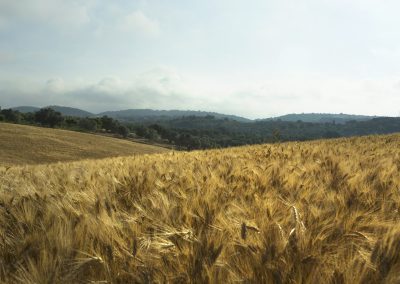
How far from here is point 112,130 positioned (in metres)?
107

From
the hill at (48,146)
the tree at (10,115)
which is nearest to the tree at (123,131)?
the tree at (10,115)

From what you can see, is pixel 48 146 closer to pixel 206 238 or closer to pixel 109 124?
pixel 109 124

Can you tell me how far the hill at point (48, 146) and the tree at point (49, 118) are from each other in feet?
110

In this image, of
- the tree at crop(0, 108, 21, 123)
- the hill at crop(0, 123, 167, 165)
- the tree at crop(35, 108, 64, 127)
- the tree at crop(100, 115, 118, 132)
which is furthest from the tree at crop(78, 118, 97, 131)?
the hill at crop(0, 123, 167, 165)

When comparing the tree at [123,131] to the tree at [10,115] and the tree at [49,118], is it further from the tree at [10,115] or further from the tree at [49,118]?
the tree at [10,115]

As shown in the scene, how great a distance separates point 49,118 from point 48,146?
48.5 metres

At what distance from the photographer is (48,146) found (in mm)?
57531

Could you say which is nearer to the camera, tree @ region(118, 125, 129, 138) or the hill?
the hill

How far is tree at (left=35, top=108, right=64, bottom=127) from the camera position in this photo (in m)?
102

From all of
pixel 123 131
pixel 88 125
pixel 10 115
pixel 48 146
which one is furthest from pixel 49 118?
pixel 48 146

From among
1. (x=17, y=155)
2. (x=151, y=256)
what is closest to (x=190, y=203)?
(x=151, y=256)

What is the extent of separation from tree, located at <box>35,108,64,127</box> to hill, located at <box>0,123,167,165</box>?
33.5 m

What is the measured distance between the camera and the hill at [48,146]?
166ft

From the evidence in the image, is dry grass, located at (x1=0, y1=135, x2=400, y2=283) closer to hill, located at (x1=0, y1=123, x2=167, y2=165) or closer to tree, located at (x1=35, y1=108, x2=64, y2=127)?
hill, located at (x1=0, y1=123, x2=167, y2=165)
